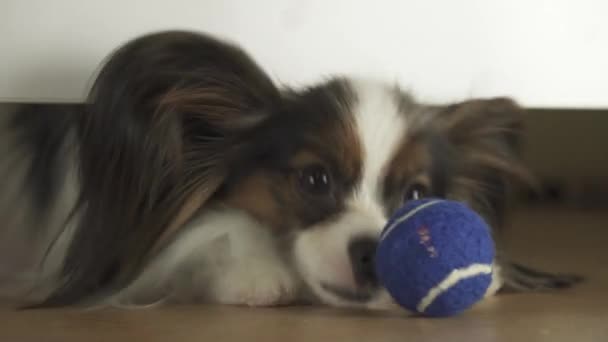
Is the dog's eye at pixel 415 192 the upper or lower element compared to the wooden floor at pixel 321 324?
upper

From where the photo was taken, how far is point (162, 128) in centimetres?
158

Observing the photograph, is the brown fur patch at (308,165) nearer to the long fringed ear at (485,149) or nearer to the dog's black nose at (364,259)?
the dog's black nose at (364,259)

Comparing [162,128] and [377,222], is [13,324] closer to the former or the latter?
[162,128]

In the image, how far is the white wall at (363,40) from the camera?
1.58 metres

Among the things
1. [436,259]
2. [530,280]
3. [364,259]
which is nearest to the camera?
[436,259]

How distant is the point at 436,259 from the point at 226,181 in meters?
0.46

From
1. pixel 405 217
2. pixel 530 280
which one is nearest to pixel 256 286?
pixel 405 217

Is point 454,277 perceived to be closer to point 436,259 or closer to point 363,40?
point 436,259

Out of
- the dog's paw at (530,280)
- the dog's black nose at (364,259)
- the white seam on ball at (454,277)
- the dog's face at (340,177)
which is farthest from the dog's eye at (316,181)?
the dog's paw at (530,280)

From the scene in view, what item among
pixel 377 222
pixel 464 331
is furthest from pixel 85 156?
pixel 464 331

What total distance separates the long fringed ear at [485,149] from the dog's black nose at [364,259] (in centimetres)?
37

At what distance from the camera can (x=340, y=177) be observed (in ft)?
5.06

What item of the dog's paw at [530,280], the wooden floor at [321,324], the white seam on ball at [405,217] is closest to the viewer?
the wooden floor at [321,324]

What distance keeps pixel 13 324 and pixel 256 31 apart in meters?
0.61
